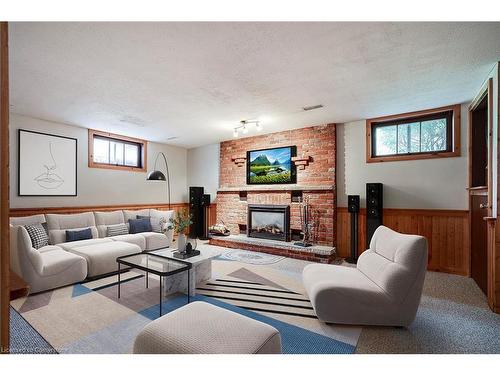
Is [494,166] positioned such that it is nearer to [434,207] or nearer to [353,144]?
[434,207]

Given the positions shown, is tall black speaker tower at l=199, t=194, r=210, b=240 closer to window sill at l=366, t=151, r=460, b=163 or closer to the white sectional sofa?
the white sectional sofa

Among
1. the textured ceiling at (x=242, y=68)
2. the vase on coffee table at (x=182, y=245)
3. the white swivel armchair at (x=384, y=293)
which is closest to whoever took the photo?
Answer: the textured ceiling at (x=242, y=68)

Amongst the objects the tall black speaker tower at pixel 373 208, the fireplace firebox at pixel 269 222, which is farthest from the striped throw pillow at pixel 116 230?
the tall black speaker tower at pixel 373 208

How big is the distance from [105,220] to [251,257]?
2.92m

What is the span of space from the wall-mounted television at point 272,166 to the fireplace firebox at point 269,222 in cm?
59

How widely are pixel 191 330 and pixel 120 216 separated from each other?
4130 millimetres

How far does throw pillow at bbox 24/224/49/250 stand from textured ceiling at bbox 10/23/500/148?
1803mm

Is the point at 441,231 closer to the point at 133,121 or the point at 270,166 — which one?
the point at 270,166

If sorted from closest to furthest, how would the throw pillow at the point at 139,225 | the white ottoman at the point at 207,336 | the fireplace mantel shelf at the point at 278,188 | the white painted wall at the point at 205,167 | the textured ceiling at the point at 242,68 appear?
1. the white ottoman at the point at 207,336
2. the textured ceiling at the point at 242,68
3. the fireplace mantel shelf at the point at 278,188
4. the throw pillow at the point at 139,225
5. the white painted wall at the point at 205,167

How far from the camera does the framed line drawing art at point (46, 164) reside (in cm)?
402

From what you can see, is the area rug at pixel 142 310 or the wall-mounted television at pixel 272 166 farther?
the wall-mounted television at pixel 272 166

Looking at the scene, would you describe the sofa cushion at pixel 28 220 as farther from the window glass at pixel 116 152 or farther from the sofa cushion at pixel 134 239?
the window glass at pixel 116 152

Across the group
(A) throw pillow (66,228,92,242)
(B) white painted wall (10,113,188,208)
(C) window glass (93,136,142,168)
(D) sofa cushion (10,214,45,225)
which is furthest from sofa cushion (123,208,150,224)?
(D) sofa cushion (10,214,45,225)

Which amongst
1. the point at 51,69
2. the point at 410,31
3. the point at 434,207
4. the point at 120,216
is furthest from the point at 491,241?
the point at 120,216
